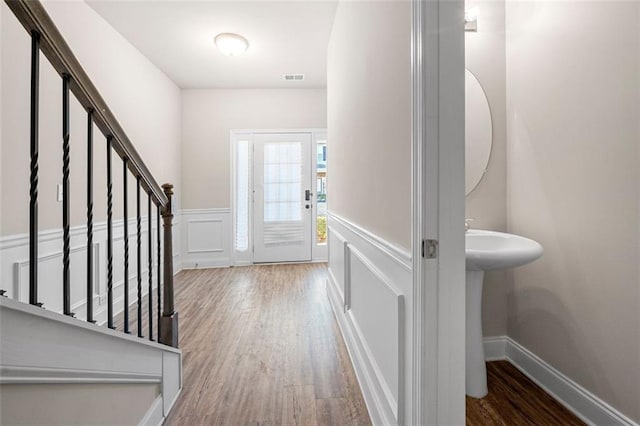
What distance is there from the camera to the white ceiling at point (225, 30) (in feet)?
8.78

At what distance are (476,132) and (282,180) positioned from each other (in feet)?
10.9

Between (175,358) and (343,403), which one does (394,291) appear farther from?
(175,358)

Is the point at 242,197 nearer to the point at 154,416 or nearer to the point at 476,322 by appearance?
the point at 154,416

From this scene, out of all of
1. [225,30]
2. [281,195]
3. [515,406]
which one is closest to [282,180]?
[281,195]

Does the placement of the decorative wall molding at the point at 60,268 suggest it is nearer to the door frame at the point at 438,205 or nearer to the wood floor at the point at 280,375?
the wood floor at the point at 280,375

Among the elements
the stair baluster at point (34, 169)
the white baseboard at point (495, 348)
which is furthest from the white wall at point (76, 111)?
the white baseboard at point (495, 348)

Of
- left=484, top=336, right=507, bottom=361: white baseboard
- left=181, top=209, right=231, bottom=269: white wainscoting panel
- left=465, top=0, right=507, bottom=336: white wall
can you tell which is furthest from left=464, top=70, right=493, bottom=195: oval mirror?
left=181, top=209, right=231, bottom=269: white wainscoting panel

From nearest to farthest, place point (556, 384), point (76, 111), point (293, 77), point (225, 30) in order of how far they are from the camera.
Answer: point (556, 384)
point (76, 111)
point (225, 30)
point (293, 77)

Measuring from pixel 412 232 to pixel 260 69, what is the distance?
3710mm

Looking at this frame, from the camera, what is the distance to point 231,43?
3.15 m

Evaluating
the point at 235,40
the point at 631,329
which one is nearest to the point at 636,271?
the point at 631,329

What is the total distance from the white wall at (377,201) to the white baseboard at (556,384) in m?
0.90

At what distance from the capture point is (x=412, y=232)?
1028mm

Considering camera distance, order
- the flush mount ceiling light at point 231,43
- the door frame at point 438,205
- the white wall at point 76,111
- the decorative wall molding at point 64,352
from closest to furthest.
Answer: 1. the decorative wall molding at point 64,352
2. the door frame at point 438,205
3. the white wall at point 76,111
4. the flush mount ceiling light at point 231,43
